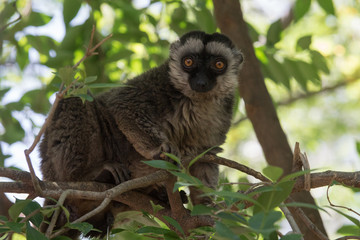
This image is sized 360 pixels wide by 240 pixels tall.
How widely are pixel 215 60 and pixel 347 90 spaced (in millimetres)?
7732

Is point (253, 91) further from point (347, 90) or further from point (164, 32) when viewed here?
point (347, 90)

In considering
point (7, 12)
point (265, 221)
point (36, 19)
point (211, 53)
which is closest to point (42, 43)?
point (36, 19)

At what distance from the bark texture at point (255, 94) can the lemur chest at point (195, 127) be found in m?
0.49

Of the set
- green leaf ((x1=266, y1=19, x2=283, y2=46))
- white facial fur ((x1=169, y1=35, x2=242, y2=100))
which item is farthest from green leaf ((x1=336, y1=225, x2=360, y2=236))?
green leaf ((x1=266, y1=19, x2=283, y2=46))

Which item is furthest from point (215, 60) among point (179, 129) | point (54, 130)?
point (54, 130)

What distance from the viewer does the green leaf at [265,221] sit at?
2024 mm

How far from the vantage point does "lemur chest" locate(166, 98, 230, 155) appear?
510cm

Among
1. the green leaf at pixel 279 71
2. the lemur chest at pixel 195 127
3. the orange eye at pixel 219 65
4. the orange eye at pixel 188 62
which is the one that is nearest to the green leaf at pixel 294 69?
the green leaf at pixel 279 71

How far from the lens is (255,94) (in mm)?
5625

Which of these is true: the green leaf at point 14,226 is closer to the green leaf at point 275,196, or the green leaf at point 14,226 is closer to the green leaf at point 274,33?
the green leaf at point 275,196

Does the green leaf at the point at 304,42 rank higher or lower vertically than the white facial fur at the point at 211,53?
higher

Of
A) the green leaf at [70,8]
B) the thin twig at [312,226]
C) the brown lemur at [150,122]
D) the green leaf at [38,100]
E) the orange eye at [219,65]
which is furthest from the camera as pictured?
the green leaf at [38,100]

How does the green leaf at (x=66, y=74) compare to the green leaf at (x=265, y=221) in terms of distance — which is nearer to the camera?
the green leaf at (x=265, y=221)

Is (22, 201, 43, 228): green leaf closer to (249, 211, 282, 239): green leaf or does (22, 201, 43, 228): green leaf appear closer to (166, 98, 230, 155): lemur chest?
(249, 211, 282, 239): green leaf
